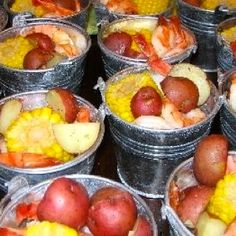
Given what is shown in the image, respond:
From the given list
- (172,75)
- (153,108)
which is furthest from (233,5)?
(153,108)

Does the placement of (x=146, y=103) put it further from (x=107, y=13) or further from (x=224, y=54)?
(x=107, y=13)

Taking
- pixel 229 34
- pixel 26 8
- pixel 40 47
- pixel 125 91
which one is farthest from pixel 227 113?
pixel 26 8

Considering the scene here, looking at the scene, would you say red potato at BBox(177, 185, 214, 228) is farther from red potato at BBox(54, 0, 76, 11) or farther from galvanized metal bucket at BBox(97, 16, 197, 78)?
red potato at BBox(54, 0, 76, 11)

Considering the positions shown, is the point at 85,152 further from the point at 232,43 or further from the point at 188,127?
the point at 232,43

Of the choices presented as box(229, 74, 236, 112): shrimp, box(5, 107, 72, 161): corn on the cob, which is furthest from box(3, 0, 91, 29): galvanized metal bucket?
box(229, 74, 236, 112): shrimp

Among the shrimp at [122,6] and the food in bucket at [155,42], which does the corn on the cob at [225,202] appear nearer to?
the food in bucket at [155,42]

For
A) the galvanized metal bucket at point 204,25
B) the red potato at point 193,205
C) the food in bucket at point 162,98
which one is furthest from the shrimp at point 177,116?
the galvanized metal bucket at point 204,25
